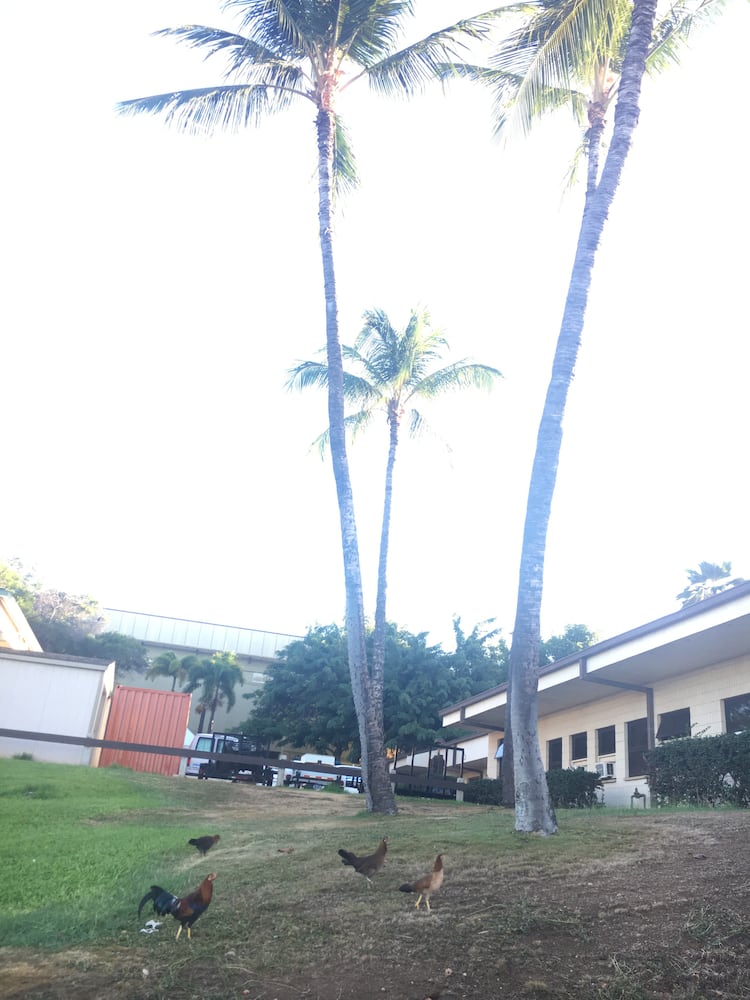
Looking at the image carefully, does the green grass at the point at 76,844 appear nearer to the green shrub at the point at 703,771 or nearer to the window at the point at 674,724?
the green shrub at the point at 703,771

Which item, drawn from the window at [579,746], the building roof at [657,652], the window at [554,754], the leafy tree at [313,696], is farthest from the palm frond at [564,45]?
the leafy tree at [313,696]

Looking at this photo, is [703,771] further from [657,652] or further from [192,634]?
[192,634]

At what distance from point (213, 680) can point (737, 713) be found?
42.4 m

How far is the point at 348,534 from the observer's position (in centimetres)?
1549

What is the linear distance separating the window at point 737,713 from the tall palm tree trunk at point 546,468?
749cm

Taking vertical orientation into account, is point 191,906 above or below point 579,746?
below

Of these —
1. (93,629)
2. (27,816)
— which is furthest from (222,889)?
(93,629)

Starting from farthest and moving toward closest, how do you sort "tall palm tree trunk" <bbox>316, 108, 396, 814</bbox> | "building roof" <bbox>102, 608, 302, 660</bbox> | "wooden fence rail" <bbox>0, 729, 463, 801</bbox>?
1. "building roof" <bbox>102, 608, 302, 660</bbox>
2. "wooden fence rail" <bbox>0, 729, 463, 801</bbox>
3. "tall palm tree trunk" <bbox>316, 108, 396, 814</bbox>

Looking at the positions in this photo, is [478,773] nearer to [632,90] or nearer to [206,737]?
[206,737]

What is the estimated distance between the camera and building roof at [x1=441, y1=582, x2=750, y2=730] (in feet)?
44.7

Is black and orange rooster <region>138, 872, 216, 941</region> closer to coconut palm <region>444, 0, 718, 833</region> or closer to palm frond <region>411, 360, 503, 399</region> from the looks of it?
coconut palm <region>444, 0, 718, 833</region>

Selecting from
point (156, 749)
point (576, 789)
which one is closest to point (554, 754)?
point (576, 789)

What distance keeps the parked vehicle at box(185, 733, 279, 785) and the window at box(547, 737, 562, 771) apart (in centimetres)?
829

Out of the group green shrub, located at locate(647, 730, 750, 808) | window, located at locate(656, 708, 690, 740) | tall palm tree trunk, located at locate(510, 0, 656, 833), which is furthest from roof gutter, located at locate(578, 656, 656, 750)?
tall palm tree trunk, located at locate(510, 0, 656, 833)
